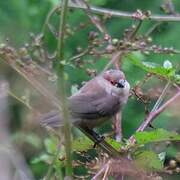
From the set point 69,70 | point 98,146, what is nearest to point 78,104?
point 98,146

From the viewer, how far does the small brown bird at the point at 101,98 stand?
2316mm

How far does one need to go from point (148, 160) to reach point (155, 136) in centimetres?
6

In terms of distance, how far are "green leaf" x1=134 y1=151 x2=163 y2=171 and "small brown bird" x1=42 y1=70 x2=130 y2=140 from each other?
46cm

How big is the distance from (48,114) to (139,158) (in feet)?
0.79

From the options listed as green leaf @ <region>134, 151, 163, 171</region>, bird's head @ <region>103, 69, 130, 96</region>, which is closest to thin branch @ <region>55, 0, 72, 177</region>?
green leaf @ <region>134, 151, 163, 171</region>

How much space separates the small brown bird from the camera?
232 cm

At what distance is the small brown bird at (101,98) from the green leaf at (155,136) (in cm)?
46

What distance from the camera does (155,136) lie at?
1723mm

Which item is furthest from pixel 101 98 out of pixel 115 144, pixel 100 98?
pixel 115 144

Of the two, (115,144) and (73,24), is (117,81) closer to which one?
(115,144)

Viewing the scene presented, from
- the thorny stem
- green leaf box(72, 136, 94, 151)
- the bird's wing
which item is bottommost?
green leaf box(72, 136, 94, 151)

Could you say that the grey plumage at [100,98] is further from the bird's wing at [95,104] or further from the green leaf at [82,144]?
the green leaf at [82,144]

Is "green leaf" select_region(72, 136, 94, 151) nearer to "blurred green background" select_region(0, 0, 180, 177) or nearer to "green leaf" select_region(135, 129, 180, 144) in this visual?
"green leaf" select_region(135, 129, 180, 144)

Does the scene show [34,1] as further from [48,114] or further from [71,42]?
[48,114]
